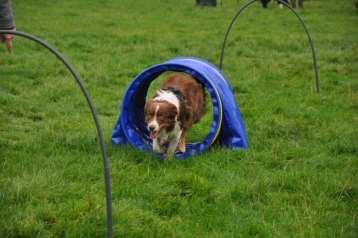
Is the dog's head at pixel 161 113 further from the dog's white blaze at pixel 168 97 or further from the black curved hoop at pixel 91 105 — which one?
the black curved hoop at pixel 91 105

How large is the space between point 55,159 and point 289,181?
104 inches

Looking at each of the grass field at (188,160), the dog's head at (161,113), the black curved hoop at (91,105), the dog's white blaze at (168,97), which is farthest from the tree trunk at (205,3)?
the black curved hoop at (91,105)

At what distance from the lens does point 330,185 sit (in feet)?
19.7

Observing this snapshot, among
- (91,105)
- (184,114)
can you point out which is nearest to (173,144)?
(184,114)

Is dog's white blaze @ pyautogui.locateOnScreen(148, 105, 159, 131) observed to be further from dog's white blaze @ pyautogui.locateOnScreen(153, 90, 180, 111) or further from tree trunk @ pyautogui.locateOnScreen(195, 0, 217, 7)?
tree trunk @ pyautogui.locateOnScreen(195, 0, 217, 7)

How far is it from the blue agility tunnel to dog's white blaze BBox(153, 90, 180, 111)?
351 millimetres

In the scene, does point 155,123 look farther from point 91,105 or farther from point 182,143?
point 91,105

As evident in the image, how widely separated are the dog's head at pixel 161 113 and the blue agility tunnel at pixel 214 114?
1.58ft

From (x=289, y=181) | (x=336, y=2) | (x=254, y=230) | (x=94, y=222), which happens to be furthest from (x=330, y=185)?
(x=336, y=2)

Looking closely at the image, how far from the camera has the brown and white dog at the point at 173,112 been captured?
6434 mm

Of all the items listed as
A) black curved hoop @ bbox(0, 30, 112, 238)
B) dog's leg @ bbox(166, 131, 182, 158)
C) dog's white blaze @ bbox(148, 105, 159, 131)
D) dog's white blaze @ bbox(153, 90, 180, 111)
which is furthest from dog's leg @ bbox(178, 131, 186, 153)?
black curved hoop @ bbox(0, 30, 112, 238)

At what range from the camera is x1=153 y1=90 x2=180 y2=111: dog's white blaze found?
6.55 m

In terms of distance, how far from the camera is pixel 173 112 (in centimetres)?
654

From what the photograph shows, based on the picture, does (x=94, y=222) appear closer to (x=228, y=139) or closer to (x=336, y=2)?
(x=228, y=139)
